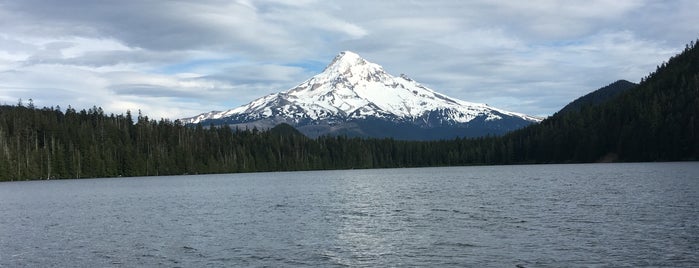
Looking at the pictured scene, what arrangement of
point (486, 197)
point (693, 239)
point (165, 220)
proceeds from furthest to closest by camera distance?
point (486, 197), point (165, 220), point (693, 239)

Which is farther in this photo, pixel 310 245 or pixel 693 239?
pixel 310 245

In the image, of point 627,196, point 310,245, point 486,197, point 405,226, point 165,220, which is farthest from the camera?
point 486,197

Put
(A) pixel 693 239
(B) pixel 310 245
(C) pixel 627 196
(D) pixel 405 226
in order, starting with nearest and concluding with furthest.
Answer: (A) pixel 693 239
(B) pixel 310 245
(D) pixel 405 226
(C) pixel 627 196

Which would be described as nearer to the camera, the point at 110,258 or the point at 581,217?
the point at 110,258

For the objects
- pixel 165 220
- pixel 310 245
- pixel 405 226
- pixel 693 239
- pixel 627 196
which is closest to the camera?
pixel 693 239

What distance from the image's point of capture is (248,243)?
163ft

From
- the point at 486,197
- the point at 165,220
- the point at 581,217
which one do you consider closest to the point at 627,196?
the point at 486,197

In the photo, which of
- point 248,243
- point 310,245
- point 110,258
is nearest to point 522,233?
point 310,245

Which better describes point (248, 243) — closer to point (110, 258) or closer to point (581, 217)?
point (110, 258)

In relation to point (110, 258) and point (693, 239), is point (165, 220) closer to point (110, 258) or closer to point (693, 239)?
point (110, 258)

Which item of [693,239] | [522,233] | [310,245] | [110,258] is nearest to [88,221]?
[110,258]

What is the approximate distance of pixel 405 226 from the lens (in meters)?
57.0

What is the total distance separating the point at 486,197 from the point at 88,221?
168ft

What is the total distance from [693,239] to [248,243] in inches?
1283
